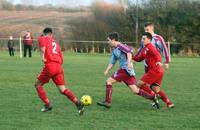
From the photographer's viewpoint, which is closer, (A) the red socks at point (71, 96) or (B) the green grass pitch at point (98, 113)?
(B) the green grass pitch at point (98, 113)

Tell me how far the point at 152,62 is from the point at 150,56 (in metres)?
0.13

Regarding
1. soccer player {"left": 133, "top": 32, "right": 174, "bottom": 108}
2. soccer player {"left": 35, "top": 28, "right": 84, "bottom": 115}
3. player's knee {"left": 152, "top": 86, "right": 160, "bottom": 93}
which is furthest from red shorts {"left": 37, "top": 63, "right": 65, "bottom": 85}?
player's knee {"left": 152, "top": 86, "right": 160, "bottom": 93}

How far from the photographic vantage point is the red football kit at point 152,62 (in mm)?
11038

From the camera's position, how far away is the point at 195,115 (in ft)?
33.4

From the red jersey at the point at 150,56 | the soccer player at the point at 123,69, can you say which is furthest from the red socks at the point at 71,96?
the red jersey at the point at 150,56

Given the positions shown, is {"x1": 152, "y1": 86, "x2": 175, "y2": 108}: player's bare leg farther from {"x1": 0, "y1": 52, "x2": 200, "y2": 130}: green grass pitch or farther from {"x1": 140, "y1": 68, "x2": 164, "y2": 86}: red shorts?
{"x1": 140, "y1": 68, "x2": 164, "y2": 86}: red shorts

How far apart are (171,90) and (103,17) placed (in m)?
40.3

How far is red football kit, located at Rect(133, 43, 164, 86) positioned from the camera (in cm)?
1104

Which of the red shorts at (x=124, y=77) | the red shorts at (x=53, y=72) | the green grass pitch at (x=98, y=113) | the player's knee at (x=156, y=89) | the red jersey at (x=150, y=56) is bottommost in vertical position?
the green grass pitch at (x=98, y=113)

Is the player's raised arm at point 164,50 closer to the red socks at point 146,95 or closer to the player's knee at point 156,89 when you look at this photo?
the player's knee at point 156,89

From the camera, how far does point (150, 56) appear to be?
11125 millimetres

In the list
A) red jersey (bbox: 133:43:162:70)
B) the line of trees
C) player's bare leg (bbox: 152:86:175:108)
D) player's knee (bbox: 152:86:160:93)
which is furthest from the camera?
the line of trees

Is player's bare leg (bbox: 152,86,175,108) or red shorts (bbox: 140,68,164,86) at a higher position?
red shorts (bbox: 140,68,164,86)

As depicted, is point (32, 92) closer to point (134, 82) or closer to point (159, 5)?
point (134, 82)
